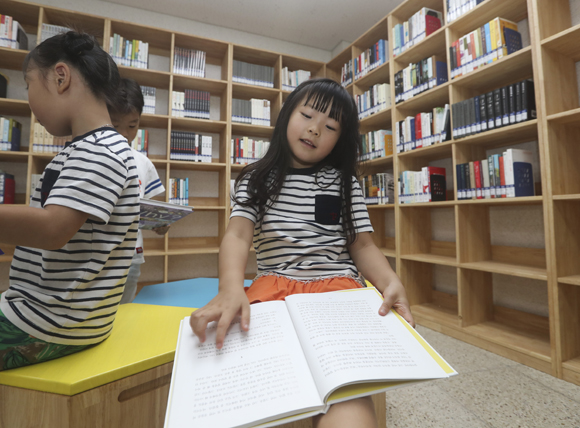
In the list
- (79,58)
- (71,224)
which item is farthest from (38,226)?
(79,58)

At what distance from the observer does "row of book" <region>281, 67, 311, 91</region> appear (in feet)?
10.6

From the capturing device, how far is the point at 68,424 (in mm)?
545

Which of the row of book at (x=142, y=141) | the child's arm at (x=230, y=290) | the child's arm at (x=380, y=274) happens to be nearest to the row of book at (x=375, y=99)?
the row of book at (x=142, y=141)

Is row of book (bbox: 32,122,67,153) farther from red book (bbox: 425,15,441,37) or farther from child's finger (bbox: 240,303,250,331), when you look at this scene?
red book (bbox: 425,15,441,37)

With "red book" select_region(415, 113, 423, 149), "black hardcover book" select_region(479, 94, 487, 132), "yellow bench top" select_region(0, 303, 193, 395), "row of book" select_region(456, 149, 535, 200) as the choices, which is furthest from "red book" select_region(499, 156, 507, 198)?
"yellow bench top" select_region(0, 303, 193, 395)

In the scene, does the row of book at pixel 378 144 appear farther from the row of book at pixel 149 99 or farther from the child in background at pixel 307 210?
the row of book at pixel 149 99

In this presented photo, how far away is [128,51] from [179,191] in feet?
4.36

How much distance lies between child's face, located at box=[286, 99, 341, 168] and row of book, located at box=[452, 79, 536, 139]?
1.37 meters

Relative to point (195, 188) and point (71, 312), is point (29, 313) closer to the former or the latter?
point (71, 312)

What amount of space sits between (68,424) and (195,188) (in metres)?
2.74

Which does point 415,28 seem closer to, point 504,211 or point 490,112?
point 490,112

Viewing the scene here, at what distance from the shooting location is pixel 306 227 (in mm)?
841

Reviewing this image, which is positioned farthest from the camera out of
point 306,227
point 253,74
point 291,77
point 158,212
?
point 291,77

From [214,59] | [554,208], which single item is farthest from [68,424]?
[214,59]
